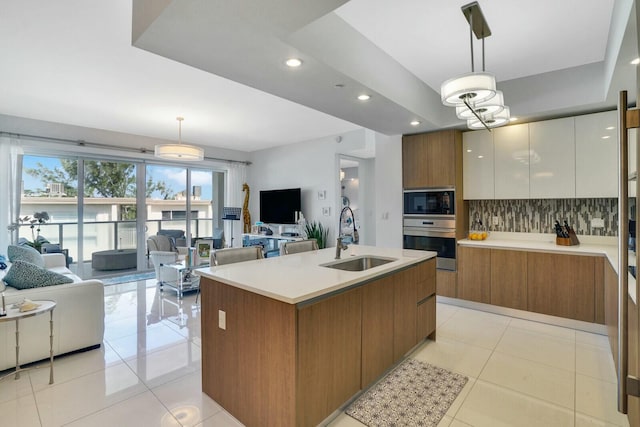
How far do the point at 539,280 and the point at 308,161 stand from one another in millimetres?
4513

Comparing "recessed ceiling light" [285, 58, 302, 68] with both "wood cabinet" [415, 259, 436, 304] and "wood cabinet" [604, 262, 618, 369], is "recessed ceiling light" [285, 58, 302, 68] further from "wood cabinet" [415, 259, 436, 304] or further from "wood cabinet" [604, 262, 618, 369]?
"wood cabinet" [604, 262, 618, 369]

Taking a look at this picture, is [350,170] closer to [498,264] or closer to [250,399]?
[498,264]

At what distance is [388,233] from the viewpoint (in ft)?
14.9

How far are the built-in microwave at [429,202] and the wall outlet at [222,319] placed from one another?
10.2 feet

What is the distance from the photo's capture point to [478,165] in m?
3.97

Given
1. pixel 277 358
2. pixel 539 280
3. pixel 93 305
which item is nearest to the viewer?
pixel 277 358

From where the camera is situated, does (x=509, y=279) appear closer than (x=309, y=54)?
No

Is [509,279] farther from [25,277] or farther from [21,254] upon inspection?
[21,254]

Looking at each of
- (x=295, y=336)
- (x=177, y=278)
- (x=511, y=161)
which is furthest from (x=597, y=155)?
(x=177, y=278)

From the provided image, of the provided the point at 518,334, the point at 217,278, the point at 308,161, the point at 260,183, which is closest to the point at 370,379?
the point at 217,278

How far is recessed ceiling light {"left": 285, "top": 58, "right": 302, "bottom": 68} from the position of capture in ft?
7.00

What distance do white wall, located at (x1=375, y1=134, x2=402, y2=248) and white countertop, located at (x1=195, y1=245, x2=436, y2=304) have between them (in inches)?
66.6

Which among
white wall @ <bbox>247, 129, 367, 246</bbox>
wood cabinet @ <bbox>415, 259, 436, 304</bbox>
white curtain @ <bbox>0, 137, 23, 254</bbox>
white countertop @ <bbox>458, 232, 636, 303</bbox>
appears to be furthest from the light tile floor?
white wall @ <bbox>247, 129, 367, 246</bbox>

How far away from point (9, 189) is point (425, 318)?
5937mm
